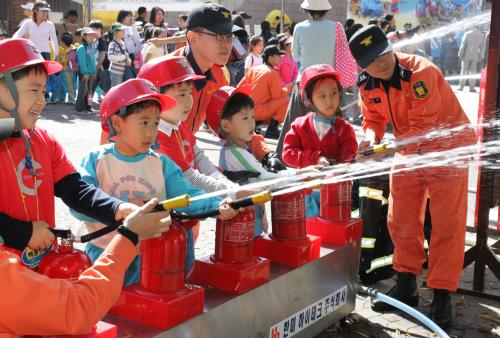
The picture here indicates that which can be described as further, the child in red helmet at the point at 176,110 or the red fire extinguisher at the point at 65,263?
the child in red helmet at the point at 176,110

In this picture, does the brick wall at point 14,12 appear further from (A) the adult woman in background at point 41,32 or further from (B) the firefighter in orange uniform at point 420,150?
(B) the firefighter in orange uniform at point 420,150

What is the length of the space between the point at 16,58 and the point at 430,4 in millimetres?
12828

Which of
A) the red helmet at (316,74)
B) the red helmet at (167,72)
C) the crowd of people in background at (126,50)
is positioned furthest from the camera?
the crowd of people in background at (126,50)

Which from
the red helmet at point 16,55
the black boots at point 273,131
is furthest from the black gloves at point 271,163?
the black boots at point 273,131

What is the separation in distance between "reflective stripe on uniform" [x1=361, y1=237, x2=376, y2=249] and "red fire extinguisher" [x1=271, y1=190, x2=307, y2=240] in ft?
5.15

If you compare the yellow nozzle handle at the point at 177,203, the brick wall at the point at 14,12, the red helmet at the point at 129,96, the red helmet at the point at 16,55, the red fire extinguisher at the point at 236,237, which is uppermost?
the brick wall at the point at 14,12

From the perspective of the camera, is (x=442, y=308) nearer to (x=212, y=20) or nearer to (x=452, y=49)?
(x=212, y=20)

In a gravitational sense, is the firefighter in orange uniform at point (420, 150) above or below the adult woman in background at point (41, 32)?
below

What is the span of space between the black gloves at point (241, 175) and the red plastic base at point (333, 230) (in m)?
0.48

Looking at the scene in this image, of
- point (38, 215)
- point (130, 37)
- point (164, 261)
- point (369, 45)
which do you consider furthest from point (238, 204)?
point (130, 37)

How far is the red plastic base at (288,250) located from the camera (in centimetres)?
365

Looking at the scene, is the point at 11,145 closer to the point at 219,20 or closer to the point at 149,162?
the point at 149,162

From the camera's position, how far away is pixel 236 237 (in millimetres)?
3186

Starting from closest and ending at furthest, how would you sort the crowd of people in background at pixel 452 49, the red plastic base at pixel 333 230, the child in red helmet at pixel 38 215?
the child in red helmet at pixel 38 215, the red plastic base at pixel 333 230, the crowd of people in background at pixel 452 49
